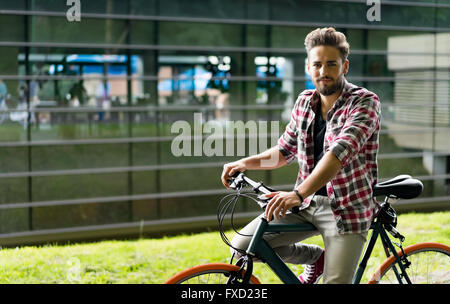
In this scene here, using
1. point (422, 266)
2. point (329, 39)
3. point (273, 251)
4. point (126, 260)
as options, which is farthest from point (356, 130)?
point (126, 260)

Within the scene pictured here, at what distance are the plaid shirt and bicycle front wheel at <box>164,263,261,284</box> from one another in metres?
0.55

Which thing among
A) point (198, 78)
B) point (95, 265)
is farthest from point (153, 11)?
point (95, 265)

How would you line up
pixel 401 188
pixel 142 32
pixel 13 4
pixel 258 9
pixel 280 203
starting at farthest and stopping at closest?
pixel 258 9, pixel 142 32, pixel 13 4, pixel 401 188, pixel 280 203

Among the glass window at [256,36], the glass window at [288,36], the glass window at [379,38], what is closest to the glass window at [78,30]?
the glass window at [256,36]

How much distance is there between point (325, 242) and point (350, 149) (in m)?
0.52

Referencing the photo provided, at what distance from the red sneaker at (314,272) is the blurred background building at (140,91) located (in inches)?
222

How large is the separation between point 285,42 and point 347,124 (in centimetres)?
649

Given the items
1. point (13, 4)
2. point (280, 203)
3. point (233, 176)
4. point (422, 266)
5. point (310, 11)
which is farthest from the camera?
point (310, 11)

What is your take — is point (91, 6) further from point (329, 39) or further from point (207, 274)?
point (207, 274)

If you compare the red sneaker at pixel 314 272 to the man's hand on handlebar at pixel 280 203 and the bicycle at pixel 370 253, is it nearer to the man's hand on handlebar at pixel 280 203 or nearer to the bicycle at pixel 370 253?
the bicycle at pixel 370 253

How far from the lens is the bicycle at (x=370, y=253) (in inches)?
109

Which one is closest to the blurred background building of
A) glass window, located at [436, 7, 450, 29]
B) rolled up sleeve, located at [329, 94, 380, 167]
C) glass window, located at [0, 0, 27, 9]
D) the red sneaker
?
glass window, located at [0, 0, 27, 9]

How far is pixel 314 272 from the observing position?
3.22m
